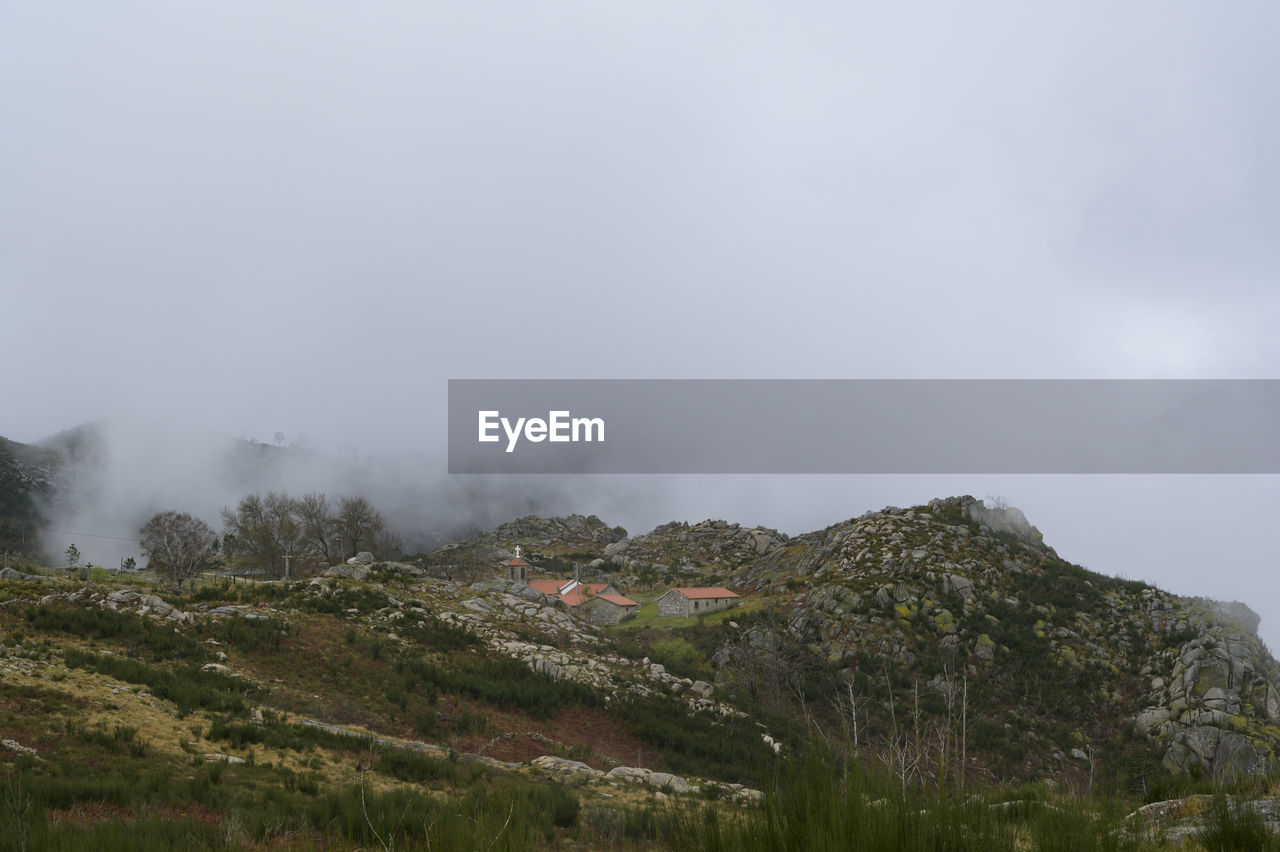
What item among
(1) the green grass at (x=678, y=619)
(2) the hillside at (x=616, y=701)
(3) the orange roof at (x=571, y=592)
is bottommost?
(1) the green grass at (x=678, y=619)

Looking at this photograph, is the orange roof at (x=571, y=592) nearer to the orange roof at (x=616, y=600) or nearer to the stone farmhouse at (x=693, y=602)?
the orange roof at (x=616, y=600)

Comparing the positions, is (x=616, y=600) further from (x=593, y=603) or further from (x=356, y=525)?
(x=356, y=525)

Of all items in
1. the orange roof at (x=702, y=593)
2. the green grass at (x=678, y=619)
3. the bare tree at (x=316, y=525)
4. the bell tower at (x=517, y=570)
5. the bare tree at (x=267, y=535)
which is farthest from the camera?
the bell tower at (x=517, y=570)

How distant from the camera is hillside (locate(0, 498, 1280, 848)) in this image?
6.77 m

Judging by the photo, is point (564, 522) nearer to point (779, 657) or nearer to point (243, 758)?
point (779, 657)

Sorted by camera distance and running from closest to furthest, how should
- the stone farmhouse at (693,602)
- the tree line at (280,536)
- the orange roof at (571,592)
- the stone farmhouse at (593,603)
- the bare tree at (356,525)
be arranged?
the tree line at (280,536) < the bare tree at (356,525) < the stone farmhouse at (593,603) < the orange roof at (571,592) < the stone farmhouse at (693,602)

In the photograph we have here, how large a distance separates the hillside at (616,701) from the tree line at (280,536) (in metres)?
9.41

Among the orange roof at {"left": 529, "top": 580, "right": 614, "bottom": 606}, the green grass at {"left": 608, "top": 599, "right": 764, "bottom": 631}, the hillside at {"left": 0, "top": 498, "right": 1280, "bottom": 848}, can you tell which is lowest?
the green grass at {"left": 608, "top": 599, "right": 764, "bottom": 631}

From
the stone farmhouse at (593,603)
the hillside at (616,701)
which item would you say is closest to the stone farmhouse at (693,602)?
the stone farmhouse at (593,603)

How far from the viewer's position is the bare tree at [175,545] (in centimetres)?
5031

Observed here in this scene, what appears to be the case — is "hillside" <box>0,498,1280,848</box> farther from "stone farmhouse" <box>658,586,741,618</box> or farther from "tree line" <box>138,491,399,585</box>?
"tree line" <box>138,491,399,585</box>

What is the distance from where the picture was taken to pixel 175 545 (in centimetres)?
5434

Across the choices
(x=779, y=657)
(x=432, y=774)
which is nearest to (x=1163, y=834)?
(x=432, y=774)

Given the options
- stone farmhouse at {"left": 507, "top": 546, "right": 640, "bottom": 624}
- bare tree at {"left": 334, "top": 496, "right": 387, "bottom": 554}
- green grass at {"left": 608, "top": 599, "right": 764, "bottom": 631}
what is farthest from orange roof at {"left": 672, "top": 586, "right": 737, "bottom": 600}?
bare tree at {"left": 334, "top": 496, "right": 387, "bottom": 554}
